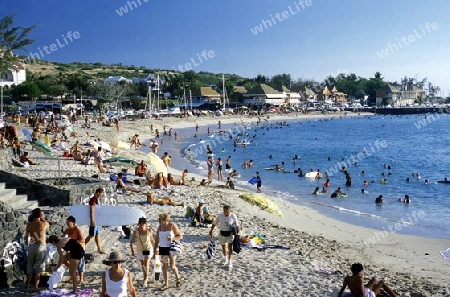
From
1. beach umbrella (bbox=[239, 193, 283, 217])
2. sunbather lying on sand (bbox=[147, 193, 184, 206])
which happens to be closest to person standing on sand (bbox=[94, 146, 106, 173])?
sunbather lying on sand (bbox=[147, 193, 184, 206])

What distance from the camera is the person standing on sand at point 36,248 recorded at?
6789mm

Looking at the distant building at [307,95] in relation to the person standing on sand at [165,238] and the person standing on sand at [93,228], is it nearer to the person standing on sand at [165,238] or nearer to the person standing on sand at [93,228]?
the person standing on sand at [93,228]

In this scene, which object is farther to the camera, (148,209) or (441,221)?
(441,221)

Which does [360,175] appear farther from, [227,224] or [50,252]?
[50,252]

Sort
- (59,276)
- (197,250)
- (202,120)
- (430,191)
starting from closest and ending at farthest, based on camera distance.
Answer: (59,276) → (197,250) → (430,191) → (202,120)

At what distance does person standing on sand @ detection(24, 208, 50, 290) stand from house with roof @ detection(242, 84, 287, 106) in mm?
93105

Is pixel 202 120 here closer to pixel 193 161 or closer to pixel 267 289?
pixel 193 161

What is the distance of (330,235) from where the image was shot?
1446cm

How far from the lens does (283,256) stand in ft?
33.2

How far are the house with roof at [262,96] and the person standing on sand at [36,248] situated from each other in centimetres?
9310

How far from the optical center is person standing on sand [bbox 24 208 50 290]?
6.79 meters

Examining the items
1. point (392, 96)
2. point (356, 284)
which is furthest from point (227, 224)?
point (392, 96)

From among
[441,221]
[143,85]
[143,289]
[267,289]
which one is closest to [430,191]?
[441,221]

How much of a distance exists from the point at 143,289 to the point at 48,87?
65673 millimetres
